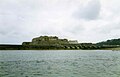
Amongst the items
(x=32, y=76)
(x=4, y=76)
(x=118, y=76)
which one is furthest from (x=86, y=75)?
(x=4, y=76)

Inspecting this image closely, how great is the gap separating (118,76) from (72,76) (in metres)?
6.77

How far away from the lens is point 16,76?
4009 centimetres

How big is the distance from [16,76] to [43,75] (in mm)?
4184

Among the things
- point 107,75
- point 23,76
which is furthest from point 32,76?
point 107,75

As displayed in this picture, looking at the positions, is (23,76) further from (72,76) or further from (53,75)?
(72,76)

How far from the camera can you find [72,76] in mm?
39562

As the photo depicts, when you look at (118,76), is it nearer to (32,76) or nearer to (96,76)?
(96,76)

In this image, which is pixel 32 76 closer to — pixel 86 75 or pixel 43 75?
pixel 43 75

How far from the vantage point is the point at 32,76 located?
40.1 metres

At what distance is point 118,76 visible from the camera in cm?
3900

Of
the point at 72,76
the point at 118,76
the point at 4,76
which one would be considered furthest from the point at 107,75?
the point at 4,76

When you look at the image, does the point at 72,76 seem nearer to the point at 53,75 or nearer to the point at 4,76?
the point at 53,75

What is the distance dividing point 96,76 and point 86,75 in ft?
6.20

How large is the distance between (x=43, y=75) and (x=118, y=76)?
11.4 metres
